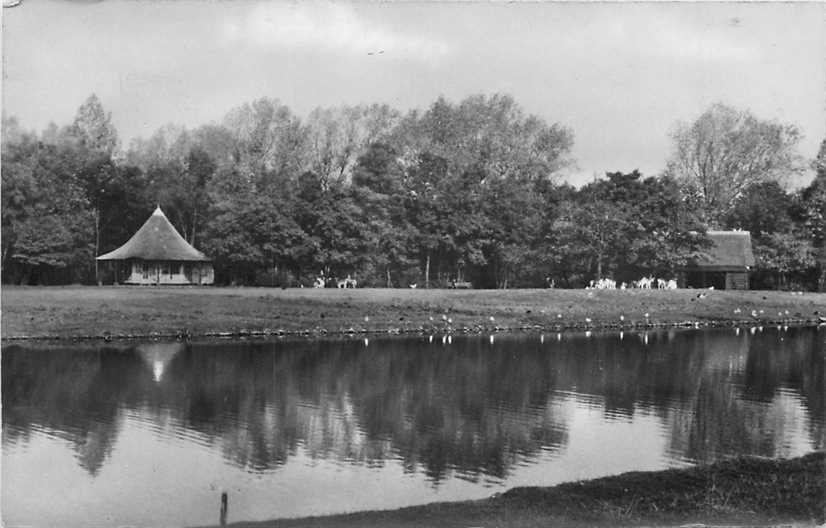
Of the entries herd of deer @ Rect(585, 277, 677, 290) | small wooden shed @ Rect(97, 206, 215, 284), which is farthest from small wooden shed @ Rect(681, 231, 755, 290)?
small wooden shed @ Rect(97, 206, 215, 284)

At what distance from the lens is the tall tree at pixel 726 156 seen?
6612 centimetres

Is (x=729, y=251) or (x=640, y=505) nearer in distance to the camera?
(x=640, y=505)

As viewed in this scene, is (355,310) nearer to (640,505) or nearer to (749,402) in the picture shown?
(749,402)

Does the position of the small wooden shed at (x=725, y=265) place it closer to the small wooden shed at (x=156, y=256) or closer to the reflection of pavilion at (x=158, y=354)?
the small wooden shed at (x=156, y=256)

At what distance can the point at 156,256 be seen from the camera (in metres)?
56.8

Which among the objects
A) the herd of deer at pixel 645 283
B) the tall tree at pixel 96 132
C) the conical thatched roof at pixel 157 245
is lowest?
the herd of deer at pixel 645 283

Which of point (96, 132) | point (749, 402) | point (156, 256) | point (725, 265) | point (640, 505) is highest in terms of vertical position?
point (96, 132)

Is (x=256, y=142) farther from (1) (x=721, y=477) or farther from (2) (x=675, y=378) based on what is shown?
(1) (x=721, y=477)

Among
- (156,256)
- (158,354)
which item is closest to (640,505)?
(158,354)

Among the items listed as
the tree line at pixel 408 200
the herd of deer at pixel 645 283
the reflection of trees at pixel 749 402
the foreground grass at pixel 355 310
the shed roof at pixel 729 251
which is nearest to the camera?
the reflection of trees at pixel 749 402

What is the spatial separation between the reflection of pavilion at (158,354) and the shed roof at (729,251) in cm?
4524

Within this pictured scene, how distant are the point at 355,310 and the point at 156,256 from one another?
19003 mm

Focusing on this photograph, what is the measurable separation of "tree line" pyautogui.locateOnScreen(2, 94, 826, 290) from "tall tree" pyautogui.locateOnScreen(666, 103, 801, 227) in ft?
0.52

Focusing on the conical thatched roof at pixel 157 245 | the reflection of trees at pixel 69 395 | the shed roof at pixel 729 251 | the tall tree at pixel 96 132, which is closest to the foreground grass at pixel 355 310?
the reflection of trees at pixel 69 395
